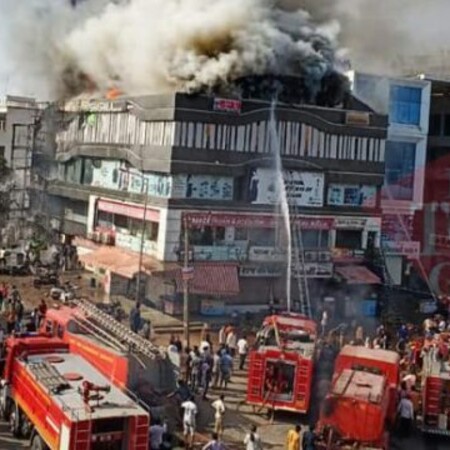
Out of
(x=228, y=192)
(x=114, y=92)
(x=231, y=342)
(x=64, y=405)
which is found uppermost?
(x=114, y=92)

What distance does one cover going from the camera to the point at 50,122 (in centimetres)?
4416

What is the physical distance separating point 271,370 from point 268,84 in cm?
1974

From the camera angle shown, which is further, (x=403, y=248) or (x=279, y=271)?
(x=403, y=248)

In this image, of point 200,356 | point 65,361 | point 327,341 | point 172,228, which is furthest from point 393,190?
point 65,361

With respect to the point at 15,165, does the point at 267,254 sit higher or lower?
lower

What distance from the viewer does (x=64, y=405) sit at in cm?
1246

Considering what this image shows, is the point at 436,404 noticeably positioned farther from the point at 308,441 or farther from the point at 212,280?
the point at 212,280

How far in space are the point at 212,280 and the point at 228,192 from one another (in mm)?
3728

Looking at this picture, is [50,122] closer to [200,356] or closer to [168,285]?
[168,285]

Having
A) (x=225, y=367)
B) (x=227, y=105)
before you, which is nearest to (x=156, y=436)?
(x=225, y=367)

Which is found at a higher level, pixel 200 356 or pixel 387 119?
pixel 387 119

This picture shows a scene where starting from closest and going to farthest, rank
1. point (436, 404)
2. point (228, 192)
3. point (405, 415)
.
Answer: point (436, 404)
point (405, 415)
point (228, 192)

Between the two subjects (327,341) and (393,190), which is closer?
(327,341)

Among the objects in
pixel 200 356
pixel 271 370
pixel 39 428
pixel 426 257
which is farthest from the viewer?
pixel 426 257
